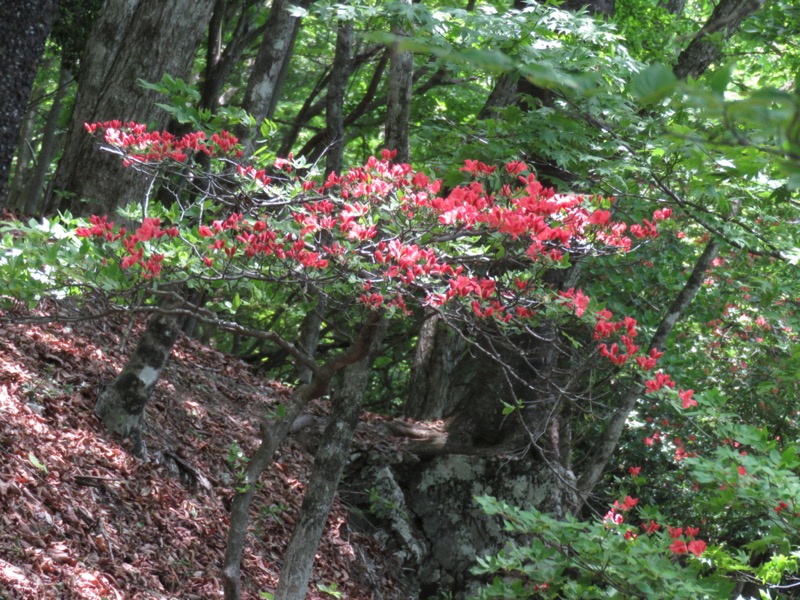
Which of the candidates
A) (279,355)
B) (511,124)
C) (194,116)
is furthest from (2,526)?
(279,355)

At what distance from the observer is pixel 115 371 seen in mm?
6070

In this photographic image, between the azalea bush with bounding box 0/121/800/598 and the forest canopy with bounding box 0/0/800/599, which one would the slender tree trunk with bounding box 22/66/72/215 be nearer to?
the forest canopy with bounding box 0/0/800/599

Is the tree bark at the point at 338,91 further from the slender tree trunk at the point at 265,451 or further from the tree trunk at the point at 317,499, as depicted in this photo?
the tree trunk at the point at 317,499

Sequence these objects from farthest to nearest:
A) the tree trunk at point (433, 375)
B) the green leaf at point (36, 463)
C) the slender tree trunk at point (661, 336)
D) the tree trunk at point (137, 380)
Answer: the tree trunk at point (433, 375), the slender tree trunk at point (661, 336), the tree trunk at point (137, 380), the green leaf at point (36, 463)

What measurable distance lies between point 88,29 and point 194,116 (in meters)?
5.65

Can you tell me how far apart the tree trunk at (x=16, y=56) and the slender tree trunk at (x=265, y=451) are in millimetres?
2052

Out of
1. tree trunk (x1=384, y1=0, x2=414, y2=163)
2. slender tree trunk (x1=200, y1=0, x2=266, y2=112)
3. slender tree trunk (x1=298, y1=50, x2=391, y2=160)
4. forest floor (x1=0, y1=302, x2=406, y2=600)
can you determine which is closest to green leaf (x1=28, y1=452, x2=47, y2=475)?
forest floor (x1=0, y1=302, x2=406, y2=600)

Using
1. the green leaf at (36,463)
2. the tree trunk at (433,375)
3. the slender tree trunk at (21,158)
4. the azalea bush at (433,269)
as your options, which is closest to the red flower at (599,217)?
the azalea bush at (433,269)

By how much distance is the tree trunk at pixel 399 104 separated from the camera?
195 inches

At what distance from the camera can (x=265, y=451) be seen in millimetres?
5039

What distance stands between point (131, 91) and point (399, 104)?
86.1 inches

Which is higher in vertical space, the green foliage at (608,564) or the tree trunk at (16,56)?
the tree trunk at (16,56)

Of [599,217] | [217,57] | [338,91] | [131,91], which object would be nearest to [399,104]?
[338,91]

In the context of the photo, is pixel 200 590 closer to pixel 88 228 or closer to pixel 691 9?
pixel 88 228
